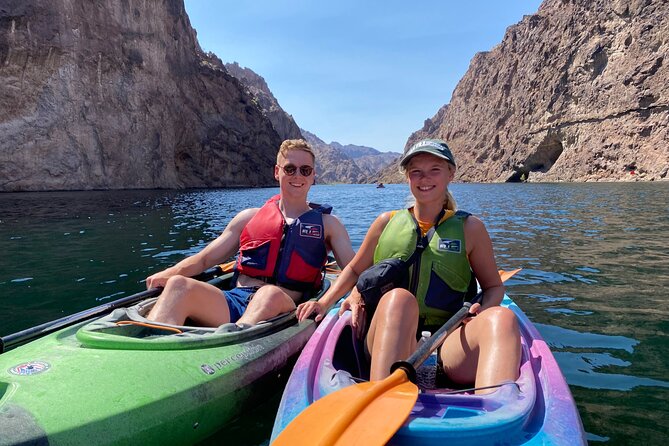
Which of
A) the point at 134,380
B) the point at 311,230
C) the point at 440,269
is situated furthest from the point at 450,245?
the point at 134,380

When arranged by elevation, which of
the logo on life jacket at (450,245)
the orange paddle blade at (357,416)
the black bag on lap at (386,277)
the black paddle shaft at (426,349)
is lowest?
the orange paddle blade at (357,416)

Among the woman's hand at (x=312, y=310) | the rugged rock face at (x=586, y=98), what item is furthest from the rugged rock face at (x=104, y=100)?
the rugged rock face at (x=586, y=98)

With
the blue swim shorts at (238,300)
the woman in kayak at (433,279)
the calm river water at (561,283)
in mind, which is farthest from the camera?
the blue swim shorts at (238,300)

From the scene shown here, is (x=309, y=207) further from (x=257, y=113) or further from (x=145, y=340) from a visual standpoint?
(x=257, y=113)

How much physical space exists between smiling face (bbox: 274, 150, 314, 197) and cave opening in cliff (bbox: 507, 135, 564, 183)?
57.6 metres

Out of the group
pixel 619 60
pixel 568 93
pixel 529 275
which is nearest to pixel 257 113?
pixel 568 93

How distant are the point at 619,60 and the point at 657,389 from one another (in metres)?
52.8

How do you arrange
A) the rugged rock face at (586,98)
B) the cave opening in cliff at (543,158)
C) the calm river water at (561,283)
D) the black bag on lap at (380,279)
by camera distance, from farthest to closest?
1. the cave opening in cliff at (543,158)
2. the rugged rock face at (586,98)
3. the calm river water at (561,283)
4. the black bag on lap at (380,279)

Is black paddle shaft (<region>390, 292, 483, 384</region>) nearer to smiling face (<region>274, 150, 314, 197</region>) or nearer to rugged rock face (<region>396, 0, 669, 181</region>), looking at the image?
smiling face (<region>274, 150, 314, 197</region>)

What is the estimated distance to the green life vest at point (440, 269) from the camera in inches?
112

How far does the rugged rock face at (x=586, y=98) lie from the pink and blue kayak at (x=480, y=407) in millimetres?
44506

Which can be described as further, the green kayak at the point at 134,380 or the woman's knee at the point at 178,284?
the woman's knee at the point at 178,284

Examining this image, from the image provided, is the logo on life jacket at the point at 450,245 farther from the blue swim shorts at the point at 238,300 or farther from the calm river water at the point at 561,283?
the blue swim shorts at the point at 238,300

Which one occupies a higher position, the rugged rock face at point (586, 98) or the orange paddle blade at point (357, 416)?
the rugged rock face at point (586, 98)
